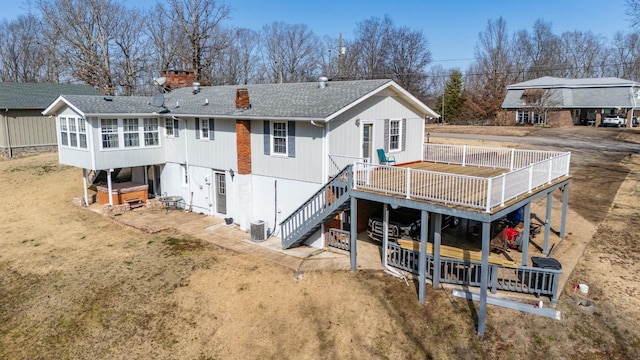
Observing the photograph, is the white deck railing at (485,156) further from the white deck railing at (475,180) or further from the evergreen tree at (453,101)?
the evergreen tree at (453,101)

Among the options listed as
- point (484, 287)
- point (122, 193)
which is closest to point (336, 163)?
point (484, 287)

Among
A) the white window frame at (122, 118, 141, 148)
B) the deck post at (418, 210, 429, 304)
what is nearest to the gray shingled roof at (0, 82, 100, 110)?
the white window frame at (122, 118, 141, 148)

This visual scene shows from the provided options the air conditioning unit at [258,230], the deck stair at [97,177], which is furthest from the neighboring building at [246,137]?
the deck stair at [97,177]

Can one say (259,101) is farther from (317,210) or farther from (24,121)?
(24,121)

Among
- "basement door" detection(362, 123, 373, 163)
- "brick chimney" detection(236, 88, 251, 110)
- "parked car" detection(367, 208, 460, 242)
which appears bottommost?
"parked car" detection(367, 208, 460, 242)

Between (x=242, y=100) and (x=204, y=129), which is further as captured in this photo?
(x=204, y=129)

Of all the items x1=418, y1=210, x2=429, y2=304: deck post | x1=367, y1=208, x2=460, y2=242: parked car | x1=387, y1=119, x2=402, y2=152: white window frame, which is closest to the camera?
x1=418, y1=210, x2=429, y2=304: deck post

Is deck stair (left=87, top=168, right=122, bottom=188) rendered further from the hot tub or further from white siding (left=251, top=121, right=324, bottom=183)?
white siding (left=251, top=121, right=324, bottom=183)
